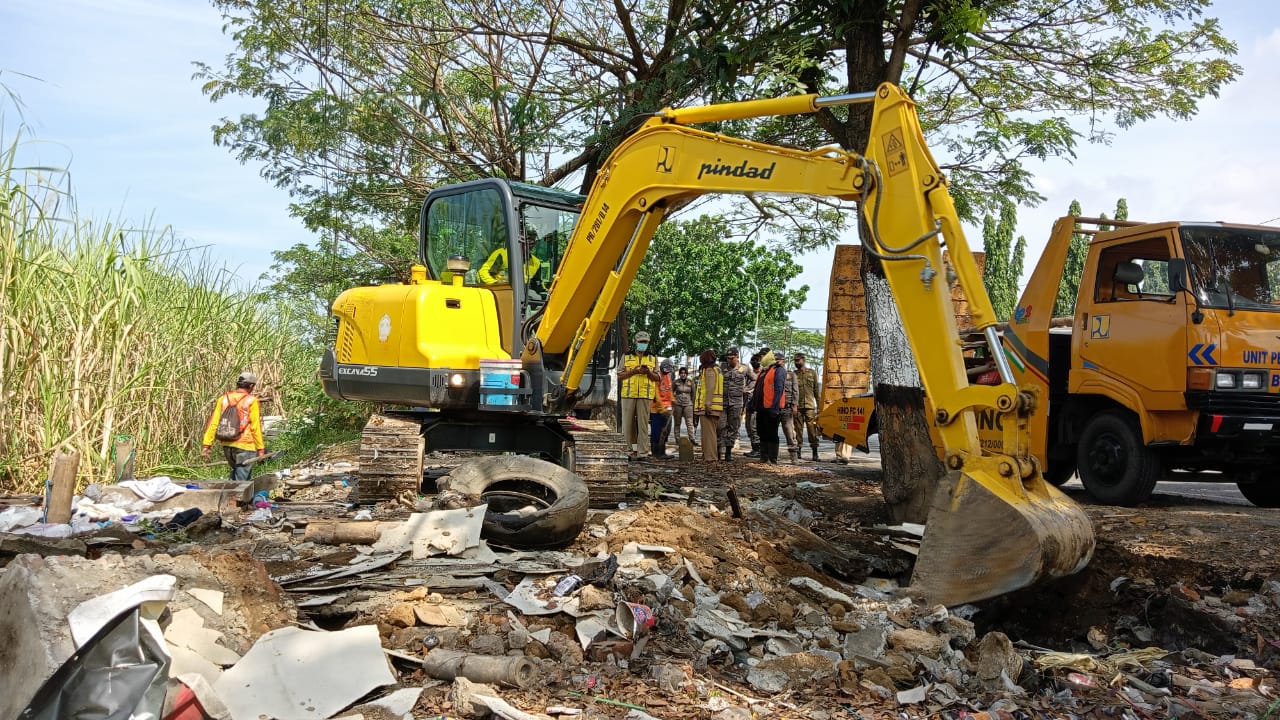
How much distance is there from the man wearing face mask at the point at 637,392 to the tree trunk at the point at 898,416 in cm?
558

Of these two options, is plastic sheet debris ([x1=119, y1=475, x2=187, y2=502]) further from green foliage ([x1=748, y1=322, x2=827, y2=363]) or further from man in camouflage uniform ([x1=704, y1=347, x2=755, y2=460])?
green foliage ([x1=748, y1=322, x2=827, y2=363])

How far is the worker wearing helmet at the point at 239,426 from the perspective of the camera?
9.00 meters

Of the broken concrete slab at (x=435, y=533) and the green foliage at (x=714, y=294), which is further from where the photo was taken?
the green foliage at (x=714, y=294)

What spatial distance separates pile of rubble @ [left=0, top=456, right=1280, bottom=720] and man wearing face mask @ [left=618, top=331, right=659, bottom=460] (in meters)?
7.73

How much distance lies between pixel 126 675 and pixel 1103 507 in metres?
8.19

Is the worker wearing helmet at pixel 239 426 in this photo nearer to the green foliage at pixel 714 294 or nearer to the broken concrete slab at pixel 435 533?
the broken concrete slab at pixel 435 533

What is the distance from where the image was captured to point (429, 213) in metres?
9.13

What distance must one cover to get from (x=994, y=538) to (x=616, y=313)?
12.8ft

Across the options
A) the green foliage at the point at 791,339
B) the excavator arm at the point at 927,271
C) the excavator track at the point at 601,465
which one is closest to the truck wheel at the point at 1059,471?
the excavator track at the point at 601,465

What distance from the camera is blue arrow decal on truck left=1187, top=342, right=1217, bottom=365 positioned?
26.9 ft

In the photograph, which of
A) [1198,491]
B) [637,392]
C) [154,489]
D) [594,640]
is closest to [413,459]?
[154,489]

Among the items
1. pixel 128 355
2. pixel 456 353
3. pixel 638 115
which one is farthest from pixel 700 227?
pixel 128 355

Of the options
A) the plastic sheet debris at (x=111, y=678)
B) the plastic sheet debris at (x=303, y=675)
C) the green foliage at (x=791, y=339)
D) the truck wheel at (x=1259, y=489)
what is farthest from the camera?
the green foliage at (x=791, y=339)

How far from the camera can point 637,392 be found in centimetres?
1435
